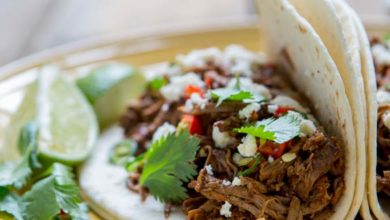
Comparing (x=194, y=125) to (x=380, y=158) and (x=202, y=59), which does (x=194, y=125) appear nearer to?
(x=202, y=59)

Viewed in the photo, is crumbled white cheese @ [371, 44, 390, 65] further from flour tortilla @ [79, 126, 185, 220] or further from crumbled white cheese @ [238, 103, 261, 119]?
flour tortilla @ [79, 126, 185, 220]

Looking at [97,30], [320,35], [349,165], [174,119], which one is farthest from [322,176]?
[97,30]

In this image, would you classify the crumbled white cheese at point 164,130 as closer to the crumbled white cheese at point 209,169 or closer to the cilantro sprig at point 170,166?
the cilantro sprig at point 170,166

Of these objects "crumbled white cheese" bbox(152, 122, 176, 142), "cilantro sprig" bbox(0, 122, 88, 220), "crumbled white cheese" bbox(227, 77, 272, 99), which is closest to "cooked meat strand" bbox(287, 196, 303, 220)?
"crumbled white cheese" bbox(227, 77, 272, 99)

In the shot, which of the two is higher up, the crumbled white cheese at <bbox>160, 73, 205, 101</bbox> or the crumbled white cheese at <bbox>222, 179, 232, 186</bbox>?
the crumbled white cheese at <bbox>160, 73, 205, 101</bbox>

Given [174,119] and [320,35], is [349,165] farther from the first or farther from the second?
[174,119]

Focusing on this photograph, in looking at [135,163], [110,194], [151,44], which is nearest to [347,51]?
[135,163]
